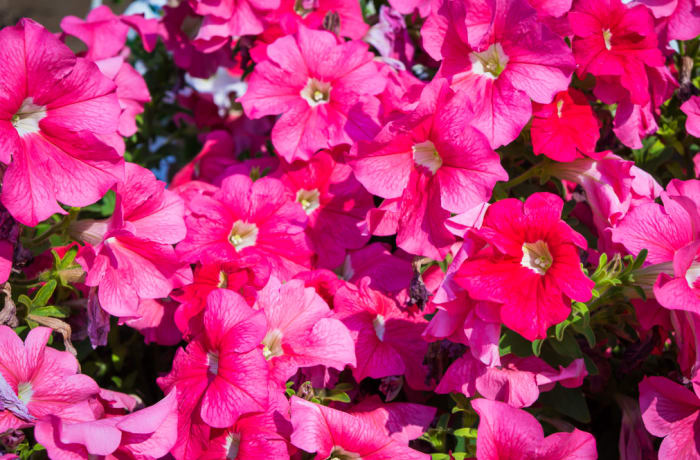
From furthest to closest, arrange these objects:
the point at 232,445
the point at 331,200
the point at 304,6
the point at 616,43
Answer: the point at 304,6
the point at 331,200
the point at 616,43
the point at 232,445

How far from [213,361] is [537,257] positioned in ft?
1.54

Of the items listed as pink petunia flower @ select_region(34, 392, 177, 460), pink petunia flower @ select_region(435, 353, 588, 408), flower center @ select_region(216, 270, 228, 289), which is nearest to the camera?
pink petunia flower @ select_region(34, 392, 177, 460)

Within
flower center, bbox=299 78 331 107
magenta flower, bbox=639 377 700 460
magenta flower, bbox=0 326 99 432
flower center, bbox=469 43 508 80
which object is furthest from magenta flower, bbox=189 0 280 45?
magenta flower, bbox=639 377 700 460

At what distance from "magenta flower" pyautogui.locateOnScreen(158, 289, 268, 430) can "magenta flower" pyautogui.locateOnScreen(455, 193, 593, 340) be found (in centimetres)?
29

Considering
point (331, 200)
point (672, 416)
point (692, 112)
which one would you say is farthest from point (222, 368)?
point (692, 112)

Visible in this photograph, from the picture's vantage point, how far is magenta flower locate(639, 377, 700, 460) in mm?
914

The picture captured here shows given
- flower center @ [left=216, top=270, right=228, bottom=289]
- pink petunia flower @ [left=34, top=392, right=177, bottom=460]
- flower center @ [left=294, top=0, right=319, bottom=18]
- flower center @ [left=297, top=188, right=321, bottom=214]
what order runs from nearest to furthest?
pink petunia flower @ [left=34, top=392, right=177, bottom=460]
flower center @ [left=216, top=270, right=228, bottom=289]
flower center @ [left=297, top=188, right=321, bottom=214]
flower center @ [left=294, top=0, right=319, bottom=18]

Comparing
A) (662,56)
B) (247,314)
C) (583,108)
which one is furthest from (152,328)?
(662,56)

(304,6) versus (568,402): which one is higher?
(304,6)

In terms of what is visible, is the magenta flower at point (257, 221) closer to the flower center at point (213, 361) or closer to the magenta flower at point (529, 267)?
the flower center at point (213, 361)

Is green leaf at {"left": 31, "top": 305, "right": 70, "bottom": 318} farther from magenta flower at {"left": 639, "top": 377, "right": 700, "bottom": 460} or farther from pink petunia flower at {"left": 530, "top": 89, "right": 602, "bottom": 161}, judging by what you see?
magenta flower at {"left": 639, "top": 377, "right": 700, "bottom": 460}

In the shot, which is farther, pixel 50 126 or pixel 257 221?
pixel 257 221

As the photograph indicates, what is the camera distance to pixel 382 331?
1.06 meters

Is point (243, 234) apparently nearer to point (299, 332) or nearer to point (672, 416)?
point (299, 332)
